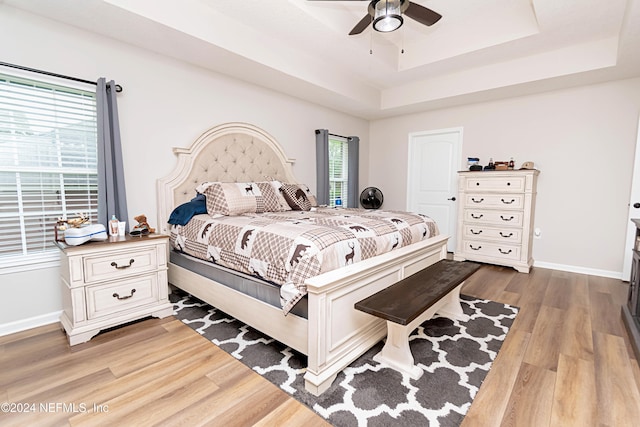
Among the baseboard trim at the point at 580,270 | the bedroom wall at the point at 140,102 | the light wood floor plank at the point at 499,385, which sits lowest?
the light wood floor plank at the point at 499,385

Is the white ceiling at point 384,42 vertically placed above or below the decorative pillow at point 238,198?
above

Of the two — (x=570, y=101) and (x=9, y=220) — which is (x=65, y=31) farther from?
(x=570, y=101)

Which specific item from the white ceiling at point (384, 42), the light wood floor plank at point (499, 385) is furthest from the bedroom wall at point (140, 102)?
the light wood floor plank at point (499, 385)

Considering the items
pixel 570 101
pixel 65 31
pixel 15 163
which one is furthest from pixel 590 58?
pixel 15 163

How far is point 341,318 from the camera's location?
173 cm

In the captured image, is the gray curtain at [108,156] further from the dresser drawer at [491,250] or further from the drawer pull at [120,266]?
the dresser drawer at [491,250]

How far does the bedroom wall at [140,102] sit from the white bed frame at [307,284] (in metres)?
0.15

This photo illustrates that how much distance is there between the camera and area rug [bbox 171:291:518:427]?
57.5 inches

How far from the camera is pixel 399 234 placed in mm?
2389

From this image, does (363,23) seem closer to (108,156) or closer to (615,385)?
(108,156)

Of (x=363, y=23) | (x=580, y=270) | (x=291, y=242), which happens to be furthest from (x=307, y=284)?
(x=580, y=270)

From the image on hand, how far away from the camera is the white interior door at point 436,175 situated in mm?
4727

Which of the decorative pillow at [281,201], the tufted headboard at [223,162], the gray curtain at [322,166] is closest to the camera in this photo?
the tufted headboard at [223,162]

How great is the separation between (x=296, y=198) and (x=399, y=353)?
6.48ft
